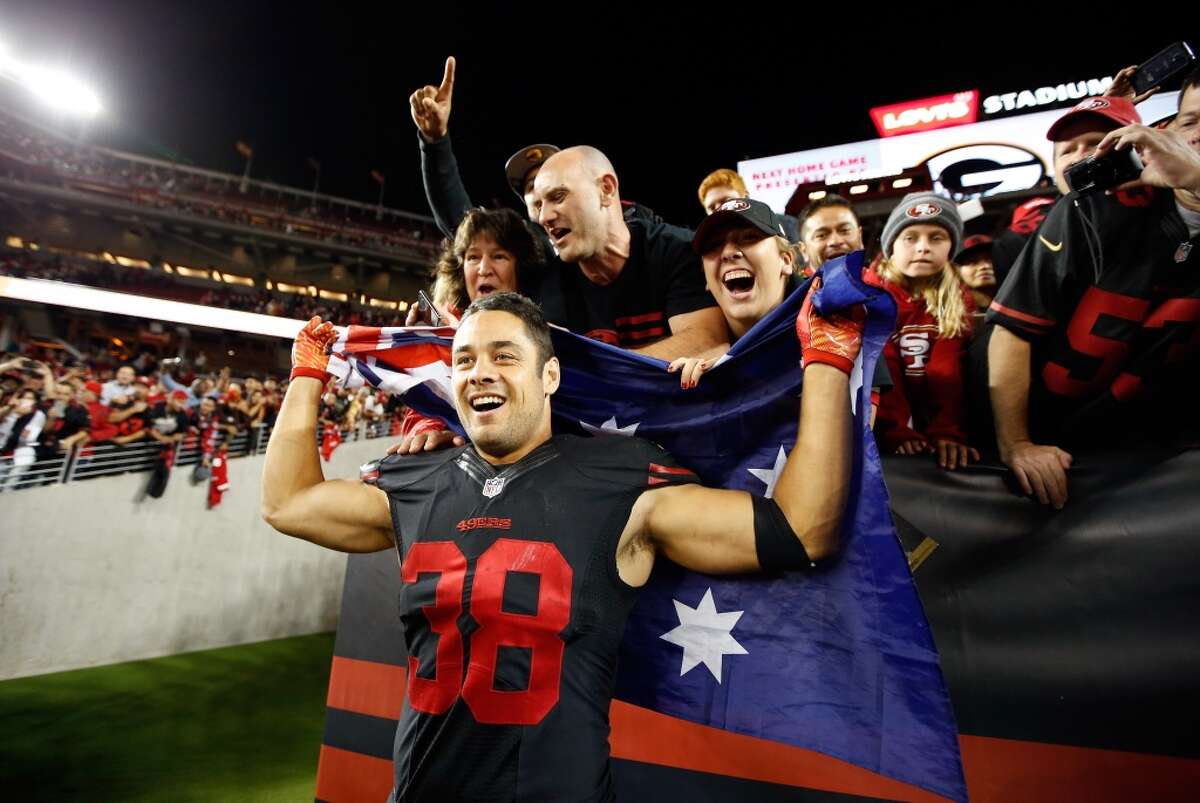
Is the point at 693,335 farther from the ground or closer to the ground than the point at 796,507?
farther from the ground

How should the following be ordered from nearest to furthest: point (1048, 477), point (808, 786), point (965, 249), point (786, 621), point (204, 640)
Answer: point (786, 621) → point (1048, 477) → point (808, 786) → point (965, 249) → point (204, 640)

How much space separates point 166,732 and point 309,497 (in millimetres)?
5350

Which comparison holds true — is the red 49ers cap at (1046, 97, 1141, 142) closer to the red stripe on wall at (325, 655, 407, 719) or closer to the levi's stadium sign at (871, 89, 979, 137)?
the red stripe on wall at (325, 655, 407, 719)

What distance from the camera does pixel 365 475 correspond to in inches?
102

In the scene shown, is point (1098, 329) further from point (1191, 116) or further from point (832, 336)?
point (832, 336)

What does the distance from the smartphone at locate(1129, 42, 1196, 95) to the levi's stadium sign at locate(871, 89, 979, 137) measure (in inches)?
925

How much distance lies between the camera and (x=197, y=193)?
3481 cm

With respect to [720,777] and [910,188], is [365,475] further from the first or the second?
[910,188]

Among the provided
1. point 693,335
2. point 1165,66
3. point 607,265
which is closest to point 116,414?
point 607,265

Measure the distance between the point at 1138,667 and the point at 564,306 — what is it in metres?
2.83

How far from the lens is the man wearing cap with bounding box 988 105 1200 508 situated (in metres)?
2.28

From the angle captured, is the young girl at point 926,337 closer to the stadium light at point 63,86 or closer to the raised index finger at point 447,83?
the raised index finger at point 447,83

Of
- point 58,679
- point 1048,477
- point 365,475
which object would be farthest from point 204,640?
point 1048,477

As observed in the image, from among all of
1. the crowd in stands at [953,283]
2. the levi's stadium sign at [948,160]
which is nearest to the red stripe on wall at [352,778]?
the crowd in stands at [953,283]
